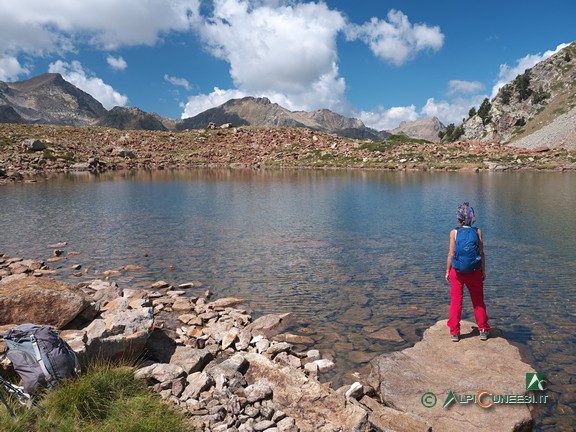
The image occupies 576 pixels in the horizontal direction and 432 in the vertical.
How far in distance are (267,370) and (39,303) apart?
6051 mm

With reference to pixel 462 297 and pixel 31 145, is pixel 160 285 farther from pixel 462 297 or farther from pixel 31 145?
pixel 31 145

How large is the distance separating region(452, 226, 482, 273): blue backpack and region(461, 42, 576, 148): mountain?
141 m

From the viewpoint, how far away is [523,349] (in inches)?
418

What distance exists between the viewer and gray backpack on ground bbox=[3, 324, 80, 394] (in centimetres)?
697

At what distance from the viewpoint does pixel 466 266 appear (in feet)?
33.3

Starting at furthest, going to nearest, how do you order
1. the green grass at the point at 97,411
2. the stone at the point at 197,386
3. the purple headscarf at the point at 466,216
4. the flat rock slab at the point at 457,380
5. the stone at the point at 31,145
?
1. the stone at the point at 31,145
2. the purple headscarf at the point at 466,216
3. the stone at the point at 197,386
4. the flat rock slab at the point at 457,380
5. the green grass at the point at 97,411

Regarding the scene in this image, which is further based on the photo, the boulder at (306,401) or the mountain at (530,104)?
the mountain at (530,104)

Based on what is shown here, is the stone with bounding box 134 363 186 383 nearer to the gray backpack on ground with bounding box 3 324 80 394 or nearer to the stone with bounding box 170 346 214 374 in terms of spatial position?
the stone with bounding box 170 346 214 374

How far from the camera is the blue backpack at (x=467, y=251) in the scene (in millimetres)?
10047

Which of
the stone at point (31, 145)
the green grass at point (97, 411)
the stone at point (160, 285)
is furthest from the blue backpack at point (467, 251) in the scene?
the stone at point (31, 145)

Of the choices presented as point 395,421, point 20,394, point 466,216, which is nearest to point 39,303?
point 20,394

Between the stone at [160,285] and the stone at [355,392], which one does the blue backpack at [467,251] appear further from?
A: the stone at [160,285]

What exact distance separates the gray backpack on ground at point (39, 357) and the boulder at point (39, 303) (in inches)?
105

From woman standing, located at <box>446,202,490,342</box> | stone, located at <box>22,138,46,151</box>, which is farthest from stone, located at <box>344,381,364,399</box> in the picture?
stone, located at <box>22,138,46,151</box>
